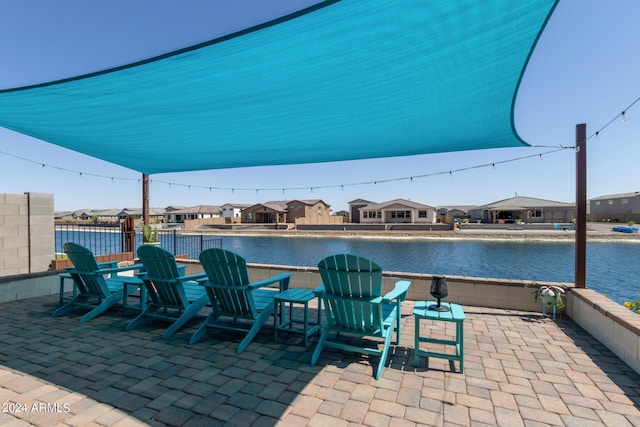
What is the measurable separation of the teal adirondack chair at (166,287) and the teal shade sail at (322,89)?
55.2 inches

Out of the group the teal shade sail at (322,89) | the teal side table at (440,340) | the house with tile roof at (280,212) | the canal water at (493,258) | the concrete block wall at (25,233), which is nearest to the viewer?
the teal shade sail at (322,89)

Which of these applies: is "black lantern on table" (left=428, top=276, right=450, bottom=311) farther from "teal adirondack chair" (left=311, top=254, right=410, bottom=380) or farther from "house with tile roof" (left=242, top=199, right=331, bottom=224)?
"house with tile roof" (left=242, top=199, right=331, bottom=224)

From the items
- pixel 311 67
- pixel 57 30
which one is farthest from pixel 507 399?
pixel 57 30

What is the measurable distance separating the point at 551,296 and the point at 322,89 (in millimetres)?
3462

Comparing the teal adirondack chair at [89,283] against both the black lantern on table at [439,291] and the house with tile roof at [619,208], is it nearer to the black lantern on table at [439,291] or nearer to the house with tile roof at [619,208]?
the black lantern on table at [439,291]

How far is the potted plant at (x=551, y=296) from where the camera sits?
3.67 meters

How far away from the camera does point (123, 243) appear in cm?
707

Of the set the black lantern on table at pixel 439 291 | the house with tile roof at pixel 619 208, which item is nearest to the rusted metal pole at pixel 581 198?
the black lantern on table at pixel 439 291

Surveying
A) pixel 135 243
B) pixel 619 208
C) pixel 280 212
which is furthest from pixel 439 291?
pixel 619 208

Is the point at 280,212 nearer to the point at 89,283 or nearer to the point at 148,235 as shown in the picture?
the point at 148,235

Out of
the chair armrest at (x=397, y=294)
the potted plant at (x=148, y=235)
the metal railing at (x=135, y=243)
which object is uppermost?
the potted plant at (x=148, y=235)

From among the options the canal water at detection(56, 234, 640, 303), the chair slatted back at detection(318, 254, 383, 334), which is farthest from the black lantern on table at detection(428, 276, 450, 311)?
the canal water at detection(56, 234, 640, 303)

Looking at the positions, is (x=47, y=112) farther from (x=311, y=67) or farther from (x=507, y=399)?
(x=507, y=399)

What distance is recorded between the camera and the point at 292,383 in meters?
2.20
